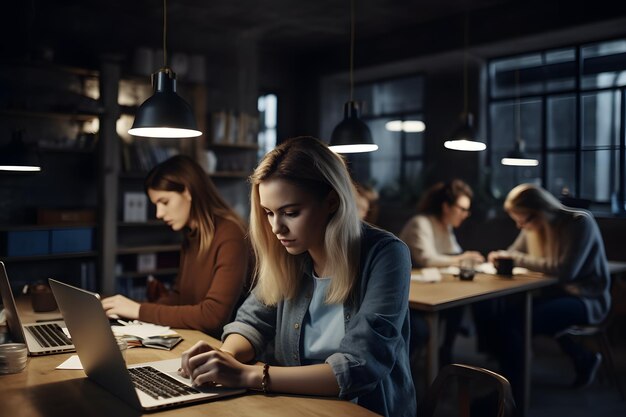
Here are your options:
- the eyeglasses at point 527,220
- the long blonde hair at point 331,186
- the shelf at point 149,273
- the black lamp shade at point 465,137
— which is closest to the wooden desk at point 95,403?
the long blonde hair at point 331,186

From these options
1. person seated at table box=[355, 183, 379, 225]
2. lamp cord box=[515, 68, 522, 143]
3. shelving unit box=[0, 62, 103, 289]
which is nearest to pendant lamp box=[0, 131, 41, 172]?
shelving unit box=[0, 62, 103, 289]

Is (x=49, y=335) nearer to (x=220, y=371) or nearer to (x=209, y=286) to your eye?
(x=209, y=286)

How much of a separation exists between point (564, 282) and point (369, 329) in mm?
2787

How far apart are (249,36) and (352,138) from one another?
158 inches

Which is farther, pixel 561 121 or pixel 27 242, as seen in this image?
pixel 561 121

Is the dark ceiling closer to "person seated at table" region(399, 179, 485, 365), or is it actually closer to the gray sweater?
"person seated at table" region(399, 179, 485, 365)

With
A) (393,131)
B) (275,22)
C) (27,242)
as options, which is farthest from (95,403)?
(393,131)

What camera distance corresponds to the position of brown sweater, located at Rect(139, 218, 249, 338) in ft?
7.43

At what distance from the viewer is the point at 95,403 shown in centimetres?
138

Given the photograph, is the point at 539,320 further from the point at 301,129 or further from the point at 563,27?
the point at 301,129

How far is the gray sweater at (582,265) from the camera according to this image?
3.80 m

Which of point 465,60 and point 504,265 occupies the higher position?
point 465,60

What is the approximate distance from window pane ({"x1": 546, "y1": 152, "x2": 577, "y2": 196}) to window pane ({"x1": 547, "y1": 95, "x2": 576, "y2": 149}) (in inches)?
4.5


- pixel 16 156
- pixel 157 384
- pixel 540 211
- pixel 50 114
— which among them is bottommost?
pixel 157 384
